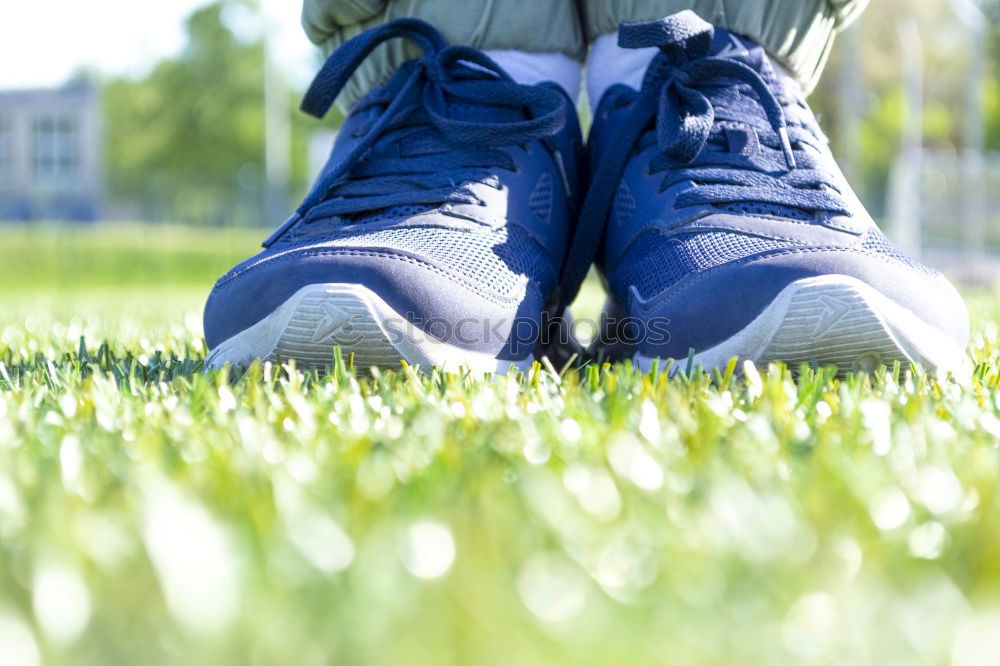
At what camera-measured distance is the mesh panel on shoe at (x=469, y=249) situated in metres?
1.27

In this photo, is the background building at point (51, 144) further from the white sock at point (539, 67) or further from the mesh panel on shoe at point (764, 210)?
the mesh panel on shoe at point (764, 210)

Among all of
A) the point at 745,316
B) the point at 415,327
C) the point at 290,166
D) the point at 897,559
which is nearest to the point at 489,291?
the point at 415,327

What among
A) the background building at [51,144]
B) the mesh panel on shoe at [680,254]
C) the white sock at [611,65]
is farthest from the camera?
the background building at [51,144]

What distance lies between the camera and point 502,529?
22.2 inches

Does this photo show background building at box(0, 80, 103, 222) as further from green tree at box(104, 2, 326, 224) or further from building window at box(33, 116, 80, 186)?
green tree at box(104, 2, 326, 224)

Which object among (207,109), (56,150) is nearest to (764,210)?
(207,109)

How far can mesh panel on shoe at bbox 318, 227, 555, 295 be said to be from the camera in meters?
1.27

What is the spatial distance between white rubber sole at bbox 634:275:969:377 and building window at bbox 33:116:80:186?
34.7 meters

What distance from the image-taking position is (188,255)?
14.3 meters

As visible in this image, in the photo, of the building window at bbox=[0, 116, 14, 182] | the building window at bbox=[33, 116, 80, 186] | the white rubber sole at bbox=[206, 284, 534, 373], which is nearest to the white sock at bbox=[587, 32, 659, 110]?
the white rubber sole at bbox=[206, 284, 534, 373]

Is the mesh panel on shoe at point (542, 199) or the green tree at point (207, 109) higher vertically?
the mesh panel on shoe at point (542, 199)

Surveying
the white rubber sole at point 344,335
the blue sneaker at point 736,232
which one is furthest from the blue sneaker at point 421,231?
the blue sneaker at point 736,232

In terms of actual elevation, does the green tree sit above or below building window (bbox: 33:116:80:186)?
above

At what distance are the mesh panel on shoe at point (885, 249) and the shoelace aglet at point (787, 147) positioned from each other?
Answer: 0.15 meters
